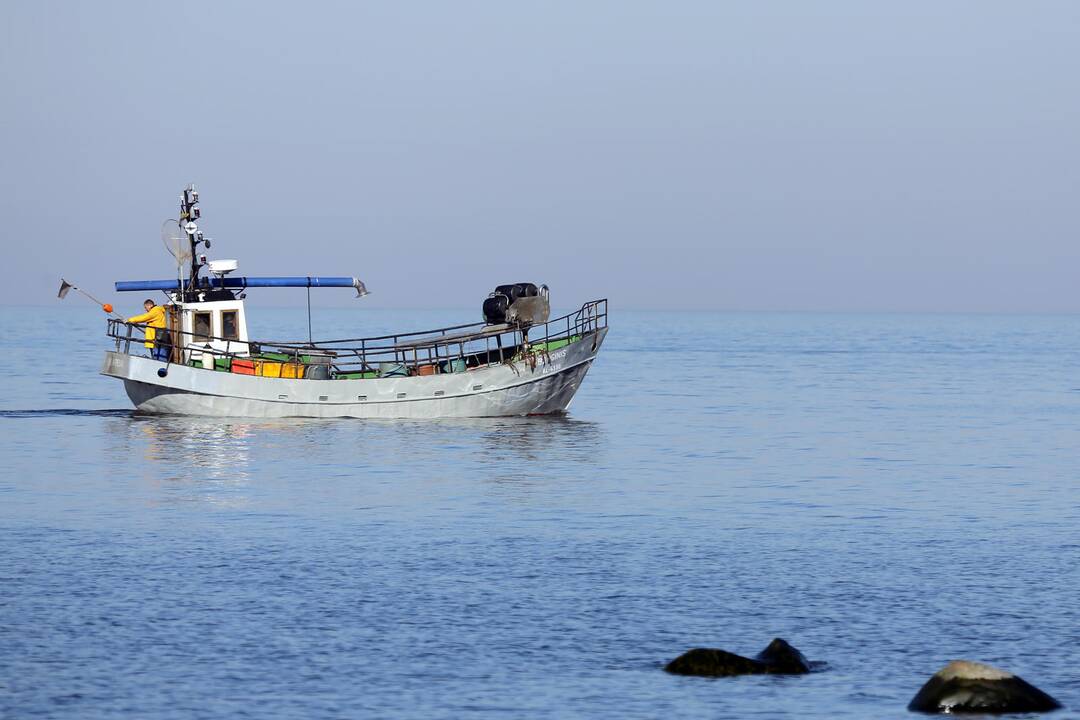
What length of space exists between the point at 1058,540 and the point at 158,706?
59.3 ft

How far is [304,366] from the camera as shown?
160 ft

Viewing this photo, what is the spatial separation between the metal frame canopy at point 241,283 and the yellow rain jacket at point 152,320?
1.10 metres

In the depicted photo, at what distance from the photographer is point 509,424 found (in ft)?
161

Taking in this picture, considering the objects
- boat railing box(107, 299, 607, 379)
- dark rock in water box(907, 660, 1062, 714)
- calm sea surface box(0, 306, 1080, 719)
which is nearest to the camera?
dark rock in water box(907, 660, 1062, 714)

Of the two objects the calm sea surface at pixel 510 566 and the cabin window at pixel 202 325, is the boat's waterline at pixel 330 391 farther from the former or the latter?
the cabin window at pixel 202 325

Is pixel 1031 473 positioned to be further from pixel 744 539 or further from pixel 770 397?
pixel 770 397

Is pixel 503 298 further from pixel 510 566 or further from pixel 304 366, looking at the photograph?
pixel 510 566

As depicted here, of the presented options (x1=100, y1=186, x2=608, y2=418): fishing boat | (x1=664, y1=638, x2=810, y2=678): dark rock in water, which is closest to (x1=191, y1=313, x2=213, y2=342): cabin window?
(x1=100, y1=186, x2=608, y2=418): fishing boat

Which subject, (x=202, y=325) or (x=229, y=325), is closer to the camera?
(x=202, y=325)

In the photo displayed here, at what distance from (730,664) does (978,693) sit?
3.01 m

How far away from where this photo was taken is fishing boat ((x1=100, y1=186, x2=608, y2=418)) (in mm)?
47500

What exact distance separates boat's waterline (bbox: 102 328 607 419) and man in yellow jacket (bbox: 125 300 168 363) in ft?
1.54

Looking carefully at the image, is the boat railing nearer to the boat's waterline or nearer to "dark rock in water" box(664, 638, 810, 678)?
the boat's waterline

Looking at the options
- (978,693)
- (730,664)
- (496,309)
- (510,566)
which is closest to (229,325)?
(496,309)
